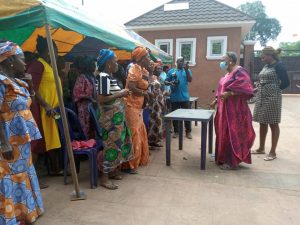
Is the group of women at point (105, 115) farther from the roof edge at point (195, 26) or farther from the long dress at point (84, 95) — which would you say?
the roof edge at point (195, 26)

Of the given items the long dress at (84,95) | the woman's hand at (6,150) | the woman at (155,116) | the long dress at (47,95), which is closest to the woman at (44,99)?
the long dress at (47,95)

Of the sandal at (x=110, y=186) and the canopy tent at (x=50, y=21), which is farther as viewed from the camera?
the sandal at (x=110, y=186)

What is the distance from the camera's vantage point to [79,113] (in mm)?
3994

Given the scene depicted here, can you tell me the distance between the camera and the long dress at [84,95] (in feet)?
12.9

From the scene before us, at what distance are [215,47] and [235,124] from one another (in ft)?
30.3

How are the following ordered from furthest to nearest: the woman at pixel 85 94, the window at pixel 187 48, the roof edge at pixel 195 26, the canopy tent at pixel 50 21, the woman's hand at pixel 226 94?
1. the window at pixel 187 48
2. the roof edge at pixel 195 26
3. the woman's hand at pixel 226 94
4. the woman at pixel 85 94
5. the canopy tent at pixel 50 21

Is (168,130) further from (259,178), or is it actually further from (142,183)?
(259,178)

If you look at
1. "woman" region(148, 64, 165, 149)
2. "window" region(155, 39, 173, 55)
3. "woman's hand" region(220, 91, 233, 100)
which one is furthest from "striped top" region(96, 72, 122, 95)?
"window" region(155, 39, 173, 55)

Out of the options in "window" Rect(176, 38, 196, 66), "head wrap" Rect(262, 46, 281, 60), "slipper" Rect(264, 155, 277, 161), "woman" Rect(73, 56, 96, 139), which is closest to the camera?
"woman" Rect(73, 56, 96, 139)

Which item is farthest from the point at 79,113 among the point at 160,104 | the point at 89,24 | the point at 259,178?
the point at 259,178

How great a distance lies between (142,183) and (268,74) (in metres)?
2.69

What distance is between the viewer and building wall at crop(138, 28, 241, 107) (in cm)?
1272

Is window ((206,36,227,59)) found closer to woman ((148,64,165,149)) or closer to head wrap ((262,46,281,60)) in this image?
woman ((148,64,165,149))

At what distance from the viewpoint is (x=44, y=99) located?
3.64m
